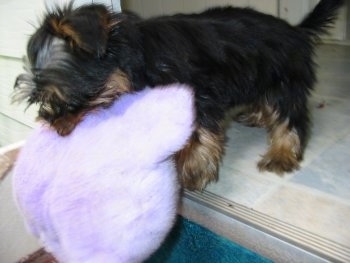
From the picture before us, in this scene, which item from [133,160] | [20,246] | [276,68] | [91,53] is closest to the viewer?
[133,160]

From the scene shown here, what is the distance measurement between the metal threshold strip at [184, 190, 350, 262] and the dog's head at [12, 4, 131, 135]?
1.50ft

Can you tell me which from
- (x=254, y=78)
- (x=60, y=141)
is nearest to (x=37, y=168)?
(x=60, y=141)

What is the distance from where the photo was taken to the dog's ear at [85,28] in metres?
0.96

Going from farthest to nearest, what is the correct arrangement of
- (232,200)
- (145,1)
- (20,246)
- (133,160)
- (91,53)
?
(145,1) → (20,246) → (232,200) → (91,53) → (133,160)

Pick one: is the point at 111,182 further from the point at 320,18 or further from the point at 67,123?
the point at 320,18

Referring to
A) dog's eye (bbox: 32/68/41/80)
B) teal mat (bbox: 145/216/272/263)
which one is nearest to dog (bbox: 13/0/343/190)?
dog's eye (bbox: 32/68/41/80)

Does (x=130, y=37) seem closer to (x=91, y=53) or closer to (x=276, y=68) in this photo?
(x=91, y=53)

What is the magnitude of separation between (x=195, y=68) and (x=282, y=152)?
457 millimetres

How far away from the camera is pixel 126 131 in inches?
37.0

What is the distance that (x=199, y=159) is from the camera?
4.19 feet

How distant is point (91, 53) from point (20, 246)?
0.98m

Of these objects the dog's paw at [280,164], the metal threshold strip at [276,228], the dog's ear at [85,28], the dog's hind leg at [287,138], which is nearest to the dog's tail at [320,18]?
the dog's hind leg at [287,138]

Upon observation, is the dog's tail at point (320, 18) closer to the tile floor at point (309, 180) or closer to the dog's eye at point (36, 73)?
the tile floor at point (309, 180)

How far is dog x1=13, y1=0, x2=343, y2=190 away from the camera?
39.6 inches
